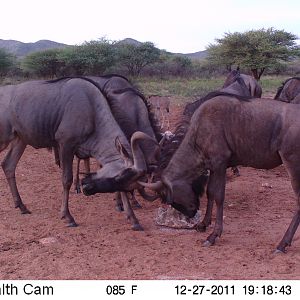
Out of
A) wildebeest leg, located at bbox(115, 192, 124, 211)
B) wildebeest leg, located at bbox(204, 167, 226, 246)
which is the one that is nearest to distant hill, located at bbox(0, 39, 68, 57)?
wildebeest leg, located at bbox(115, 192, 124, 211)

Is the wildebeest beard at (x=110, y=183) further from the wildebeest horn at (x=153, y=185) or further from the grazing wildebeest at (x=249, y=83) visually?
the grazing wildebeest at (x=249, y=83)

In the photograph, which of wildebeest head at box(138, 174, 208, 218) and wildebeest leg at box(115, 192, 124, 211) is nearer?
wildebeest head at box(138, 174, 208, 218)

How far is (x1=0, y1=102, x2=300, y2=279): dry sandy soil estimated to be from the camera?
18.2 ft

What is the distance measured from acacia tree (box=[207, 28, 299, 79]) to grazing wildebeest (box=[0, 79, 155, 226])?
32.3m

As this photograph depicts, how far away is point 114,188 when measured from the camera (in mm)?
6578

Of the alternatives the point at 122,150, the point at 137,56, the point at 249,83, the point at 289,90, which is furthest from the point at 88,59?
the point at 122,150

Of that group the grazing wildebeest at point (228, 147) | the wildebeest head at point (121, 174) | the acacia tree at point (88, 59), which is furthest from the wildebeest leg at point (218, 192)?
the acacia tree at point (88, 59)

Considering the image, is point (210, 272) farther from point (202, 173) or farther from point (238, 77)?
point (238, 77)

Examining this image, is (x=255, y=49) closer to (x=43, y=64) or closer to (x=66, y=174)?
(x=43, y=64)

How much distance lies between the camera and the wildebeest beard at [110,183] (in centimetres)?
646

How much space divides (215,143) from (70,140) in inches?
84.5

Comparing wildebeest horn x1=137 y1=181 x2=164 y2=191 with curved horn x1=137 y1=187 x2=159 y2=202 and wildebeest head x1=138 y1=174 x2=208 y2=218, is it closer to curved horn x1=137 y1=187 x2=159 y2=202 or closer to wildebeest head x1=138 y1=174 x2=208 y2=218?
wildebeest head x1=138 y1=174 x2=208 y2=218

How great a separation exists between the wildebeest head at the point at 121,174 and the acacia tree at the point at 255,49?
3329cm

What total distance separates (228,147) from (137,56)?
37.4m
